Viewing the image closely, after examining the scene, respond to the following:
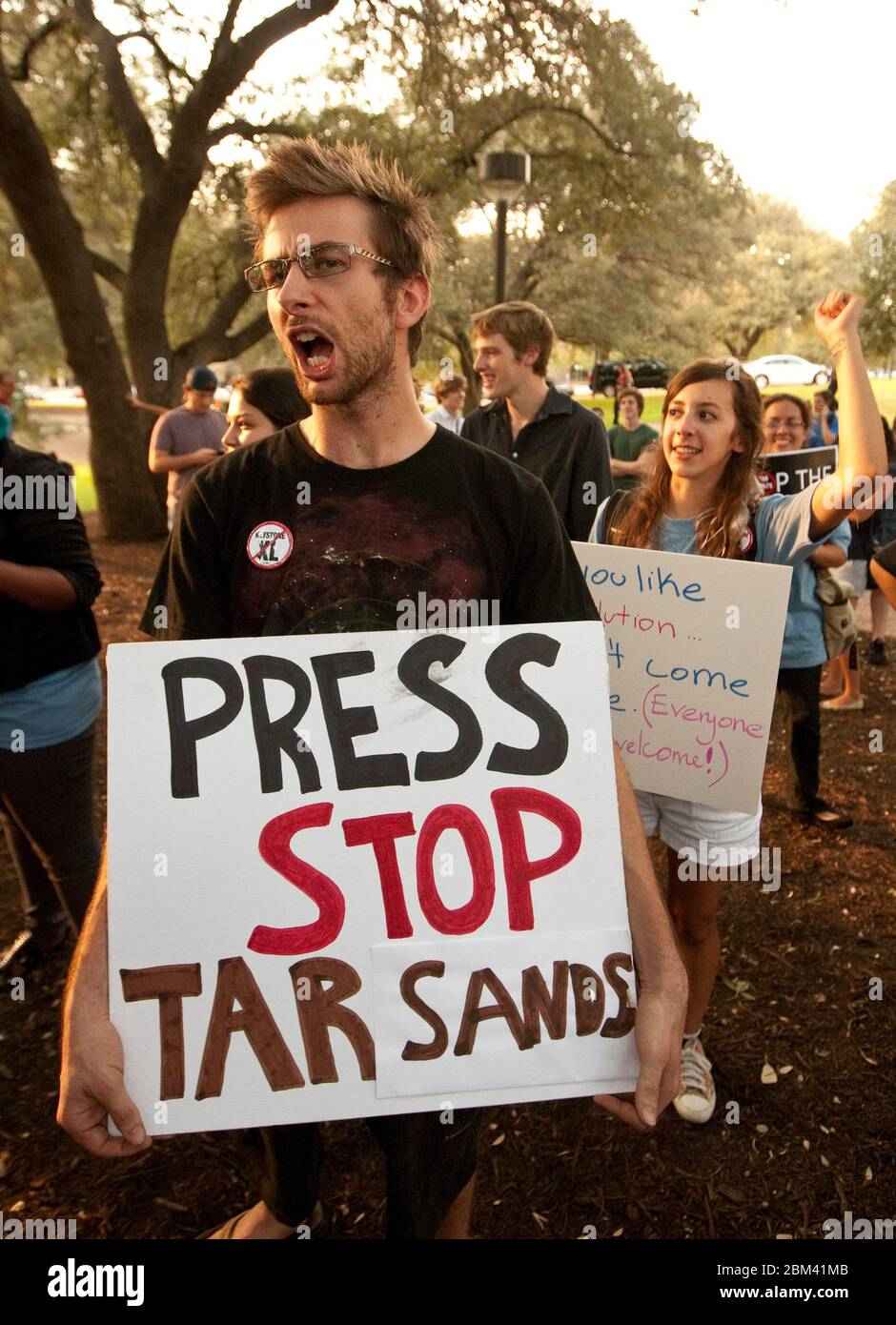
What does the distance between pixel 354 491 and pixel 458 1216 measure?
59.1 inches

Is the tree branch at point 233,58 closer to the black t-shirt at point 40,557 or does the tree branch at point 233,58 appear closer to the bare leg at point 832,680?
the bare leg at point 832,680

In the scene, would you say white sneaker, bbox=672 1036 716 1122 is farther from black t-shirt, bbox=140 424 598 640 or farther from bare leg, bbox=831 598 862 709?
bare leg, bbox=831 598 862 709

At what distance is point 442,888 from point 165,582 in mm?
761

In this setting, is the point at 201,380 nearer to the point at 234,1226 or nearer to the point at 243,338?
the point at 234,1226

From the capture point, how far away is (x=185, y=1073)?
1.33 m

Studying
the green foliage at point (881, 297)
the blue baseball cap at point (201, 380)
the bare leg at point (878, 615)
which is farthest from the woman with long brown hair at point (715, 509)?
the green foliage at point (881, 297)

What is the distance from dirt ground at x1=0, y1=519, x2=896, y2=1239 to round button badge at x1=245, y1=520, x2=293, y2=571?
181 centimetres

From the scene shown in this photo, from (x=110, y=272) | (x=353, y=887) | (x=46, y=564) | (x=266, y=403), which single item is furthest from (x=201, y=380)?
(x=110, y=272)

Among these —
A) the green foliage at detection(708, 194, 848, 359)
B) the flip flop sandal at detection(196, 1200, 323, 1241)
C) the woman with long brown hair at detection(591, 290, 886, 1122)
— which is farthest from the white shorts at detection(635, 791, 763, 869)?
the green foliage at detection(708, 194, 848, 359)

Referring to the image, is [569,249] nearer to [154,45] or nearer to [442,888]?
[154,45]

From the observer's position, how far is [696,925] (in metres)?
Result: 2.54

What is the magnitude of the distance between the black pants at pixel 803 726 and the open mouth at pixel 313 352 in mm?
3168

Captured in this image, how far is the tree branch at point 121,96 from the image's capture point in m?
11.0

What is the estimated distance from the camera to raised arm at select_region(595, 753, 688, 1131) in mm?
1368
